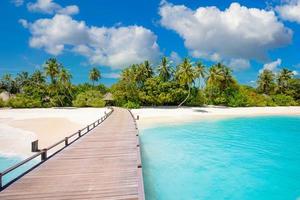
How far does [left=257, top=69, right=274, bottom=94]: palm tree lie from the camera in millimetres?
73500

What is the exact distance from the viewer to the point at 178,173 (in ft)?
42.6

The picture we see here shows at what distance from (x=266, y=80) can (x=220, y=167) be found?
67045 millimetres

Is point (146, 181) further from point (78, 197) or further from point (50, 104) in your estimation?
point (50, 104)

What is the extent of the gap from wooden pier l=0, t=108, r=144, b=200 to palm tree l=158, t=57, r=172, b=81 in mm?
47003

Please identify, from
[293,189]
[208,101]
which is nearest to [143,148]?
[293,189]

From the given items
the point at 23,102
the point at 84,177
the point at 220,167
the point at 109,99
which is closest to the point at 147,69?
the point at 109,99

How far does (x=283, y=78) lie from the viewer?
234 feet

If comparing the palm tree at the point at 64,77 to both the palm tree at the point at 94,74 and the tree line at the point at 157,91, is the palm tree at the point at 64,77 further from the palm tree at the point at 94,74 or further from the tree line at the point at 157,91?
the palm tree at the point at 94,74

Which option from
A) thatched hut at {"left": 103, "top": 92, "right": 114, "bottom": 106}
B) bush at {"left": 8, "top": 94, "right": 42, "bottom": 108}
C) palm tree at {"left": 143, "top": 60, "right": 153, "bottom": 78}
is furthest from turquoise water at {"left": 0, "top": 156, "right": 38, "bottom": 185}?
bush at {"left": 8, "top": 94, "right": 42, "bottom": 108}

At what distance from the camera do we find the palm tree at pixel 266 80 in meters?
73.5

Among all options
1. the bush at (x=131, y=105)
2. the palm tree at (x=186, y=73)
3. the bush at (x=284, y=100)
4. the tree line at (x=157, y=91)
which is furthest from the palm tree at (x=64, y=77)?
the bush at (x=284, y=100)

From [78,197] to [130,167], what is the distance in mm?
2873

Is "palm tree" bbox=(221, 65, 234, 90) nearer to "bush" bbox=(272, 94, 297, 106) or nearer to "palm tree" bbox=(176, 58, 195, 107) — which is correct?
"palm tree" bbox=(176, 58, 195, 107)

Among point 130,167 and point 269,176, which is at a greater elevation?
point 130,167
